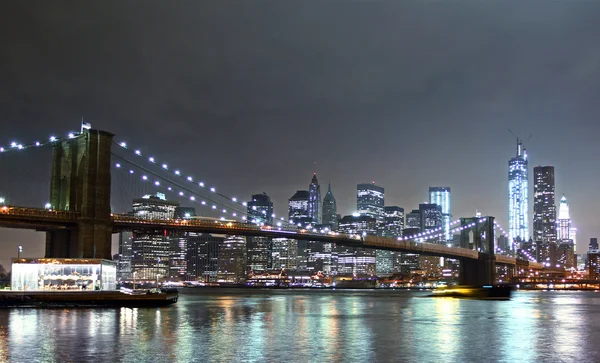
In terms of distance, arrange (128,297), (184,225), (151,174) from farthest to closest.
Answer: (151,174) → (184,225) → (128,297)

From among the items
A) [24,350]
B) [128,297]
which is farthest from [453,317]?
[24,350]

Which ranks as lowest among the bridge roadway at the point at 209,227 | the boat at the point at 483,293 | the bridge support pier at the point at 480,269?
the boat at the point at 483,293

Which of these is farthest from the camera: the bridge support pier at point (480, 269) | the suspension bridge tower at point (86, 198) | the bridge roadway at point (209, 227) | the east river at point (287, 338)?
the bridge support pier at point (480, 269)

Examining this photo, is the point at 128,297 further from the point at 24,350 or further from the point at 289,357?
the point at 289,357

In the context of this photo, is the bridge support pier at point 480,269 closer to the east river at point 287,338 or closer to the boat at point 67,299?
the east river at point 287,338

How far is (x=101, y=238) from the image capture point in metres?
67.6

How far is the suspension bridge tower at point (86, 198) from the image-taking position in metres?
66.7

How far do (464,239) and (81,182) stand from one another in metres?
101

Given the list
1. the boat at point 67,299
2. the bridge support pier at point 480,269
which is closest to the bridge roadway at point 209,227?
the bridge support pier at point 480,269

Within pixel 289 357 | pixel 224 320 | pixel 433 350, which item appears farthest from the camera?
pixel 224 320

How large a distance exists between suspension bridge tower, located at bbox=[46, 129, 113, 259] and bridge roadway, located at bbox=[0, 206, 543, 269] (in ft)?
4.39

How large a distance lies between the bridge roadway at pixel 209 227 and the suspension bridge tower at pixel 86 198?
134cm

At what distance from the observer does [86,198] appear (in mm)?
67188

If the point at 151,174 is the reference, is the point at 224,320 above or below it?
below
